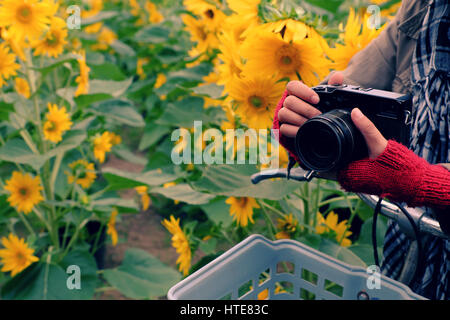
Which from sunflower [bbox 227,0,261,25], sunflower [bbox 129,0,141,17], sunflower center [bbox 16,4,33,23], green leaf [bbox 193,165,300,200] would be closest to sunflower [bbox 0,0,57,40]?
sunflower center [bbox 16,4,33,23]

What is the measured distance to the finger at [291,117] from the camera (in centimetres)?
65

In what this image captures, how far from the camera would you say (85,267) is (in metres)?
1.43

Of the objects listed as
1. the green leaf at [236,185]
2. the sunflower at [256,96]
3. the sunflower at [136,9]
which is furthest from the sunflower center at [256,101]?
the sunflower at [136,9]

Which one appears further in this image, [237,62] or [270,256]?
[237,62]

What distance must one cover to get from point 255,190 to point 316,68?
0.25m

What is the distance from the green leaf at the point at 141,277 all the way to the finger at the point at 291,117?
92 centimetres

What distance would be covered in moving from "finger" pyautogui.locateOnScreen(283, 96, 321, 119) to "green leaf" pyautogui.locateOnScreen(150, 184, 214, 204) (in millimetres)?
498

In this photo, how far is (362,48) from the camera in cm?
88

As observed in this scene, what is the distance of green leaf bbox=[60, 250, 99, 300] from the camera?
140 centimetres

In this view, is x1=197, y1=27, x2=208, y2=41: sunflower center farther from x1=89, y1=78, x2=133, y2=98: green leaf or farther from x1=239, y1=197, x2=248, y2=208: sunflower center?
x1=239, y1=197, x2=248, y2=208: sunflower center

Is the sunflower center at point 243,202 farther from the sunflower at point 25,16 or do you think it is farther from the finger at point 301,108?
the sunflower at point 25,16

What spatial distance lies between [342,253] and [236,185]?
24cm
